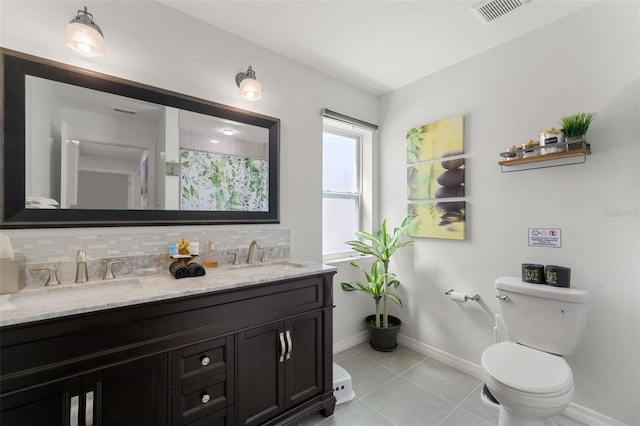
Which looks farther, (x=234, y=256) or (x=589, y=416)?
(x=234, y=256)

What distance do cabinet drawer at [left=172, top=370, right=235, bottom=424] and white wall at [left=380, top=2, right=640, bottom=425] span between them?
6.18ft

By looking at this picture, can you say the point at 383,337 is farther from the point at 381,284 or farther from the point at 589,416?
the point at 589,416

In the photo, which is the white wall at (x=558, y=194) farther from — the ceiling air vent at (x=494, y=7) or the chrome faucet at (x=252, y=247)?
the chrome faucet at (x=252, y=247)

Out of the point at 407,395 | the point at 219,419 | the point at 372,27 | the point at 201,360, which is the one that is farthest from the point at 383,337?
the point at 372,27

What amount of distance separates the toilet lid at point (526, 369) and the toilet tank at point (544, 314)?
13 centimetres

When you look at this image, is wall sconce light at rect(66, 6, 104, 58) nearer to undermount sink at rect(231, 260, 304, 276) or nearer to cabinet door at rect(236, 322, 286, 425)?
undermount sink at rect(231, 260, 304, 276)

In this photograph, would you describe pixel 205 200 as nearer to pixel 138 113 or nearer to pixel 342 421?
pixel 138 113

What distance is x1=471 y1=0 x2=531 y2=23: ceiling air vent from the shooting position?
1.67 metres

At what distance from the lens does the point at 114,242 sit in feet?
4.91

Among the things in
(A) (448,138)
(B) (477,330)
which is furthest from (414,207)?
(B) (477,330)

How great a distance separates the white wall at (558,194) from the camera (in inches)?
62.7

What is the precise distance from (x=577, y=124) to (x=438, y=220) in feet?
3.61

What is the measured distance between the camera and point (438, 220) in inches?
95.4

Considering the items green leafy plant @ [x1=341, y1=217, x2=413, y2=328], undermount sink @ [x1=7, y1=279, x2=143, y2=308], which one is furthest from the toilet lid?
undermount sink @ [x1=7, y1=279, x2=143, y2=308]
